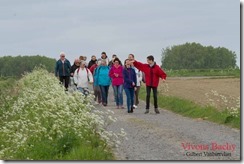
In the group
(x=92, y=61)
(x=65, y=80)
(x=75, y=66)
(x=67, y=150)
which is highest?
(x=92, y=61)

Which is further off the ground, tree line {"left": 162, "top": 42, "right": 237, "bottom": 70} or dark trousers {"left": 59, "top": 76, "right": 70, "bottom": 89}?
tree line {"left": 162, "top": 42, "right": 237, "bottom": 70}

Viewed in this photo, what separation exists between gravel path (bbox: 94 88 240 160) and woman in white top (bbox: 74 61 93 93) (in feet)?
14.7

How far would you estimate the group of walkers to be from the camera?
63.0 ft

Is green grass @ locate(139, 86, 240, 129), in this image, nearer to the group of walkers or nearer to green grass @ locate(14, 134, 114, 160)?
the group of walkers

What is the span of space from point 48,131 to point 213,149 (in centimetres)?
318

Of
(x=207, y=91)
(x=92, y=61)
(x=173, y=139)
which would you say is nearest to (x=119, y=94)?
(x=92, y=61)

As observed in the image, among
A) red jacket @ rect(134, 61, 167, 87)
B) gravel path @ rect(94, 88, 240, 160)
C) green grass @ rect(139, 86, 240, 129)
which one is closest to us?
gravel path @ rect(94, 88, 240, 160)

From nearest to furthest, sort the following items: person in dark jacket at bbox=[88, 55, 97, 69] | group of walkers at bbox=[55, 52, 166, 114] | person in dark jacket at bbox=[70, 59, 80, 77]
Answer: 1. group of walkers at bbox=[55, 52, 166, 114]
2. person in dark jacket at bbox=[70, 59, 80, 77]
3. person in dark jacket at bbox=[88, 55, 97, 69]

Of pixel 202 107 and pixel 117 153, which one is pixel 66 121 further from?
pixel 202 107

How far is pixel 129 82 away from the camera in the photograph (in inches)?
785

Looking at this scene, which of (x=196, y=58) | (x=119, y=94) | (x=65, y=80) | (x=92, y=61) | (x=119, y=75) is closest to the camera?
(x=119, y=75)

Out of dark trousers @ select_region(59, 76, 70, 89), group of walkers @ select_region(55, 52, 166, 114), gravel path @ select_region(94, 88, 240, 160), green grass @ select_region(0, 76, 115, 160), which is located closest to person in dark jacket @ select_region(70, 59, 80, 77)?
group of walkers @ select_region(55, 52, 166, 114)

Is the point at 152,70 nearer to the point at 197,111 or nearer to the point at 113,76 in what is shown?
the point at 197,111

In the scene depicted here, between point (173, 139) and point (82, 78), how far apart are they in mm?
9979
